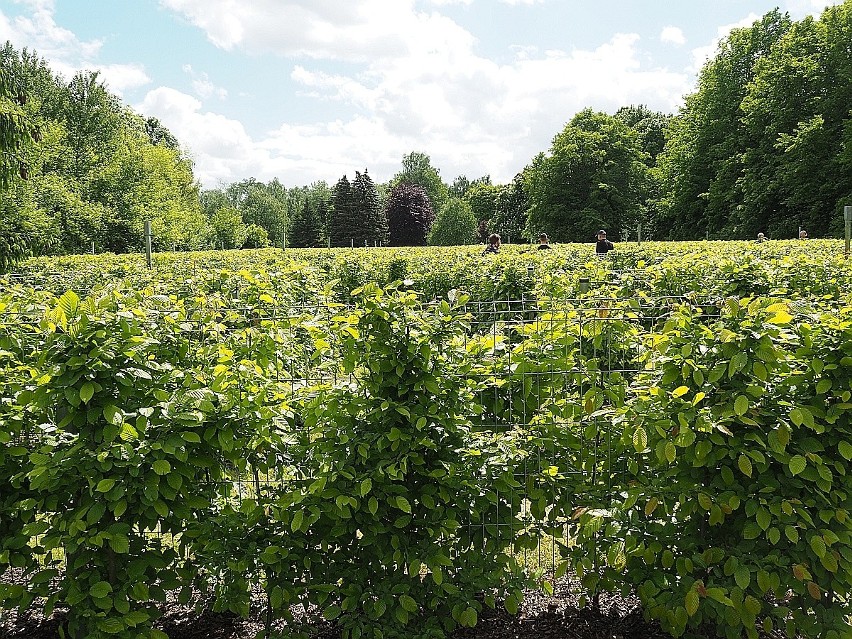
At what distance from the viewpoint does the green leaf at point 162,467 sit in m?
2.60

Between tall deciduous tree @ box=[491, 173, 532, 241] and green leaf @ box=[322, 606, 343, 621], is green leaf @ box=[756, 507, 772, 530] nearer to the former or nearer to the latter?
green leaf @ box=[322, 606, 343, 621]

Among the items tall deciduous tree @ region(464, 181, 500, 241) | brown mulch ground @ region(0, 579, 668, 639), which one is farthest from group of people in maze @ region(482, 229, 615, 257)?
tall deciduous tree @ region(464, 181, 500, 241)

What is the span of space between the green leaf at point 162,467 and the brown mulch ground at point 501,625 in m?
0.92

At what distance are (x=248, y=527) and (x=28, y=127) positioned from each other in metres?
7.85

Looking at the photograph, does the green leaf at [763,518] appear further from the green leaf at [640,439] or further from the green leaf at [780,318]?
the green leaf at [780,318]

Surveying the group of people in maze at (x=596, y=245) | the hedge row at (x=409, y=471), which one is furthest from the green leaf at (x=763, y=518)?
the group of people in maze at (x=596, y=245)

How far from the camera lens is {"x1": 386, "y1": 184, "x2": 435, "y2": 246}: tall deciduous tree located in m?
71.4

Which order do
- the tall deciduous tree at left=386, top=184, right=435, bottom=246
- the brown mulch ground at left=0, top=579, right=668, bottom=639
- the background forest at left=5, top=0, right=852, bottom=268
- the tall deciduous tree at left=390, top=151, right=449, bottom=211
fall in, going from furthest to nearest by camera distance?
the tall deciduous tree at left=390, top=151, right=449, bottom=211 < the tall deciduous tree at left=386, top=184, right=435, bottom=246 < the background forest at left=5, top=0, right=852, bottom=268 < the brown mulch ground at left=0, top=579, right=668, bottom=639

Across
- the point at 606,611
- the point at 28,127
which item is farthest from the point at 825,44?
the point at 606,611

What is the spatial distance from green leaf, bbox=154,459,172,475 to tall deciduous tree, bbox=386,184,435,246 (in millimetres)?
68779

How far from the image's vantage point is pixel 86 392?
260 centimetres

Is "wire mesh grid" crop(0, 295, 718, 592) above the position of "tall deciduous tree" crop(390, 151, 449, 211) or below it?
below

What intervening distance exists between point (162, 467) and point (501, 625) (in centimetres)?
171

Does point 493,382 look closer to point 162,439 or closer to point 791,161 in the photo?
point 162,439
